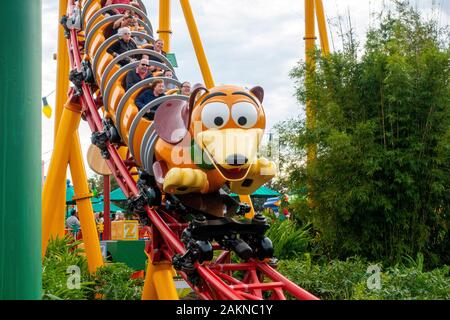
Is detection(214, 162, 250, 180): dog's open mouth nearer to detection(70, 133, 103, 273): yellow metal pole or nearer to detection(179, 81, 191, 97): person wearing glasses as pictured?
detection(179, 81, 191, 97): person wearing glasses

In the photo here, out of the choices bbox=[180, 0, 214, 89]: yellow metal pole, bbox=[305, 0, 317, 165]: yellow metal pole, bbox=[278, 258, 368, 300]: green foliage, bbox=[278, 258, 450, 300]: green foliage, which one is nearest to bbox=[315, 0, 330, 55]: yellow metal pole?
bbox=[305, 0, 317, 165]: yellow metal pole

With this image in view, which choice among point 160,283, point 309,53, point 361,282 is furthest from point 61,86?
point 361,282

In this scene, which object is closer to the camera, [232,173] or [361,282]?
[232,173]

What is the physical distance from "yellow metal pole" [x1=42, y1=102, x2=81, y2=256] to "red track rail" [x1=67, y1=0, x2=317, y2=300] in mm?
482

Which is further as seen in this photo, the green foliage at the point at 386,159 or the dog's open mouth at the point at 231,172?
the green foliage at the point at 386,159

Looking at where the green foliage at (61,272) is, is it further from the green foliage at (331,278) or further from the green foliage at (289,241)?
the green foliage at (289,241)

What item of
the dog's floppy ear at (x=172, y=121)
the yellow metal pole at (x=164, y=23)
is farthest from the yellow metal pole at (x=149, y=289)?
the yellow metal pole at (x=164, y=23)

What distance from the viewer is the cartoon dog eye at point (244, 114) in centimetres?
389

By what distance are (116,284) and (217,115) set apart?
7.63 ft

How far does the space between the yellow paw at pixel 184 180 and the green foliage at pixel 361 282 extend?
4.67 feet

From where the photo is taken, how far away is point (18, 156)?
169cm

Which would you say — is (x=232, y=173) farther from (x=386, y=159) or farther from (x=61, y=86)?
(x=61, y=86)

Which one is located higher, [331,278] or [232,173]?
[232,173]
